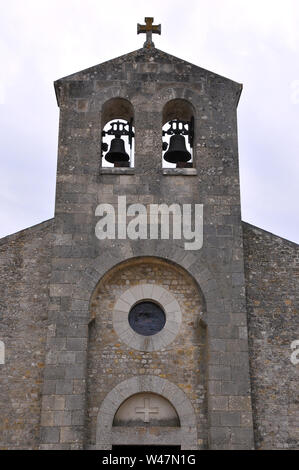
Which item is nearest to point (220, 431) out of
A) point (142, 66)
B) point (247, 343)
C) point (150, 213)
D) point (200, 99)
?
point (247, 343)

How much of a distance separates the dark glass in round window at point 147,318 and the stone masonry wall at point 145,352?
38 centimetres

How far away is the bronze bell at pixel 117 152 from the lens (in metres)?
14.3

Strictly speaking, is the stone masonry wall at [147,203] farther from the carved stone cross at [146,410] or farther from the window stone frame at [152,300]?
the carved stone cross at [146,410]

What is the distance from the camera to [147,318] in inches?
502

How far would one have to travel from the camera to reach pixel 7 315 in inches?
499

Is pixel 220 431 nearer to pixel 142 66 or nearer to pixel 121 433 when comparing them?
pixel 121 433

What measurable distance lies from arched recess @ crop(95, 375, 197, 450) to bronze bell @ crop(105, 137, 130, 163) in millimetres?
4729

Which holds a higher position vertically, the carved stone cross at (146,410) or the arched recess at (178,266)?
the arched recess at (178,266)

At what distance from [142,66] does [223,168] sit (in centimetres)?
282

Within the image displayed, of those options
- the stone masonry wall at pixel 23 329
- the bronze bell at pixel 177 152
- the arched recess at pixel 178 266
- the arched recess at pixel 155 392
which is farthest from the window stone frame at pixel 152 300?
the bronze bell at pixel 177 152

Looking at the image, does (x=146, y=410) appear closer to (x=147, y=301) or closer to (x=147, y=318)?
(x=147, y=318)

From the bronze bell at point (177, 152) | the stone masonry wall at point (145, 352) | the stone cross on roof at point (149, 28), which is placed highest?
the stone cross on roof at point (149, 28)

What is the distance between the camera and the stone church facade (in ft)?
39.0

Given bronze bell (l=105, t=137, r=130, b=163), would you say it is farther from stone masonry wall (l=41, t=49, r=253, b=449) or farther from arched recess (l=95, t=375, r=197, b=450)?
arched recess (l=95, t=375, r=197, b=450)
